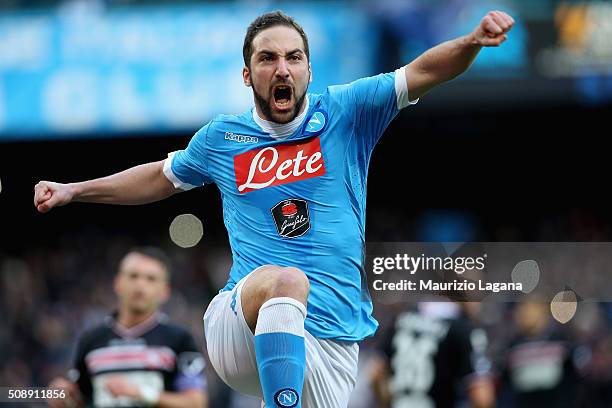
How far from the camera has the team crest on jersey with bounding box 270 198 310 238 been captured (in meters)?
4.58

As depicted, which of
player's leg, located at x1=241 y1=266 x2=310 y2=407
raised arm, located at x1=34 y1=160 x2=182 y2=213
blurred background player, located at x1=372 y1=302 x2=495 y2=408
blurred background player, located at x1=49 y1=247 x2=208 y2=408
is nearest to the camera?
player's leg, located at x1=241 y1=266 x2=310 y2=407

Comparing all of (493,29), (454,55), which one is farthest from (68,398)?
(493,29)

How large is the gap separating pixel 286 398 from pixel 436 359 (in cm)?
463

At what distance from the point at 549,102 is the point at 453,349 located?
6471 mm

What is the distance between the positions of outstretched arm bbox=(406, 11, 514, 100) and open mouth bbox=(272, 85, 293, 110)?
52 centimetres

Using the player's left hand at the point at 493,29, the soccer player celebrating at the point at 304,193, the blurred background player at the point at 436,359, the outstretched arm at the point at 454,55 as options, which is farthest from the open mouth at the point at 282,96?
the blurred background player at the point at 436,359

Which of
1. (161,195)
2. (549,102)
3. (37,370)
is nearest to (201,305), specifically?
(37,370)

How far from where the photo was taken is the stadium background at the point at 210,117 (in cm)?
1315

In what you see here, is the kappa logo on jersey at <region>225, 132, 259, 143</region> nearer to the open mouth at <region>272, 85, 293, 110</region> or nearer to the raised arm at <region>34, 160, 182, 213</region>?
the open mouth at <region>272, 85, 293, 110</region>

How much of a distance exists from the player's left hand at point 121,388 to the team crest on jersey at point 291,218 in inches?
109

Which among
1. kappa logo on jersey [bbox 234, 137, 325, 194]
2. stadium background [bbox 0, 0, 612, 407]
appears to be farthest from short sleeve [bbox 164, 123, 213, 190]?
stadium background [bbox 0, 0, 612, 407]

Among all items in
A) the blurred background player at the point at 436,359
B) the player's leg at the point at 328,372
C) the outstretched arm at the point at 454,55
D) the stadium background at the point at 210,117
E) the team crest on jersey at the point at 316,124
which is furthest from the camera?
the stadium background at the point at 210,117

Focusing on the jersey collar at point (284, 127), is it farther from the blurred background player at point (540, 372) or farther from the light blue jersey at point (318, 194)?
the blurred background player at point (540, 372)

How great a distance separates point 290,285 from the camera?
164 inches
